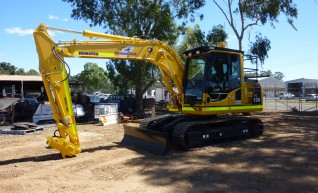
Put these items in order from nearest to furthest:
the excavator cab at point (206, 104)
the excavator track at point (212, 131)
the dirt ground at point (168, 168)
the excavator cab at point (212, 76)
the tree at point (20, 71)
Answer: the dirt ground at point (168, 168)
the excavator track at point (212, 131)
the excavator cab at point (206, 104)
the excavator cab at point (212, 76)
the tree at point (20, 71)

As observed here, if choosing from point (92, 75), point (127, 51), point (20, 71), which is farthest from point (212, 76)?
point (20, 71)

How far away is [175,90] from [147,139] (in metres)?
2.26

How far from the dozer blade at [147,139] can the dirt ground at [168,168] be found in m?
0.26

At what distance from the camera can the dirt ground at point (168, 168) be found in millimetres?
6109

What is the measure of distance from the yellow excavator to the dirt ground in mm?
441

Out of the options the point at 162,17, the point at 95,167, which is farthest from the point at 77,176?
the point at 162,17

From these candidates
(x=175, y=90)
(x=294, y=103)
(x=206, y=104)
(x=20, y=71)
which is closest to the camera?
(x=206, y=104)

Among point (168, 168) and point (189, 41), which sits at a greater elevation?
point (189, 41)

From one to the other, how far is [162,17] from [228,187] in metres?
16.6

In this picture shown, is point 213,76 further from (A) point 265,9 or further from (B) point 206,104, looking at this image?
(A) point 265,9

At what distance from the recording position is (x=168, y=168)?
744 cm

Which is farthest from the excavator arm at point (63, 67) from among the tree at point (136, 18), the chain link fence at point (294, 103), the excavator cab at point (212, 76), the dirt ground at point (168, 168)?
the chain link fence at point (294, 103)

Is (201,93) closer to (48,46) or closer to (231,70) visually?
(231,70)

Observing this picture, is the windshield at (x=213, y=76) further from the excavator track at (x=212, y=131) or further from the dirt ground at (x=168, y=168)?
the dirt ground at (x=168, y=168)
